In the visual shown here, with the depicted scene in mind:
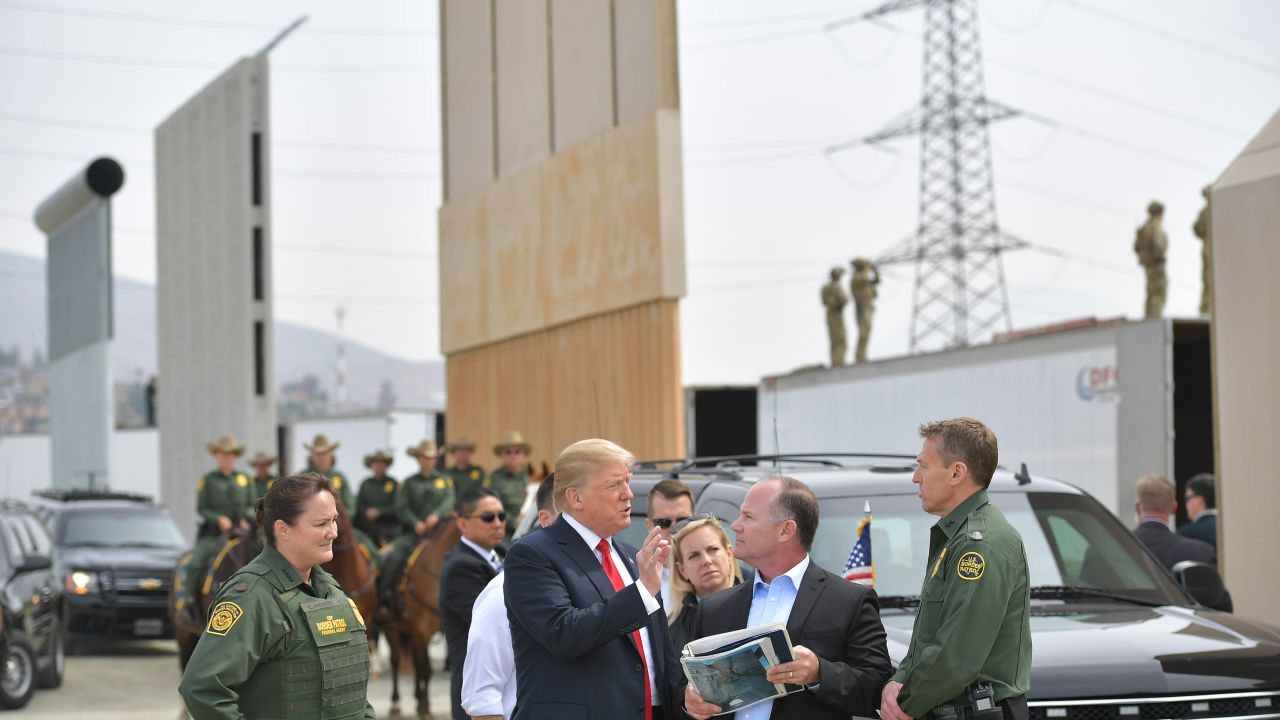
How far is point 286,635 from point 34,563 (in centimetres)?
1091

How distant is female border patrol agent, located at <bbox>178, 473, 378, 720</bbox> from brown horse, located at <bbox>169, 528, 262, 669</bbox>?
780 centimetres

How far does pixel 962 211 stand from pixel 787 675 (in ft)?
138

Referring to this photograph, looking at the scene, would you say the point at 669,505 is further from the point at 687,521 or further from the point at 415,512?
the point at 415,512

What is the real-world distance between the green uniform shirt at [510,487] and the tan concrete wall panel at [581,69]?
14.2 feet

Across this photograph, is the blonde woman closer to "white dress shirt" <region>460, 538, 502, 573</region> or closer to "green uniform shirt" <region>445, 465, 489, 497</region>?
"white dress shirt" <region>460, 538, 502, 573</region>

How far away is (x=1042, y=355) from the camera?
54.5ft

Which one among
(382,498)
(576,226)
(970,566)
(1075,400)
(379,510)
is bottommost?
(379,510)

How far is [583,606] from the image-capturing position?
451cm

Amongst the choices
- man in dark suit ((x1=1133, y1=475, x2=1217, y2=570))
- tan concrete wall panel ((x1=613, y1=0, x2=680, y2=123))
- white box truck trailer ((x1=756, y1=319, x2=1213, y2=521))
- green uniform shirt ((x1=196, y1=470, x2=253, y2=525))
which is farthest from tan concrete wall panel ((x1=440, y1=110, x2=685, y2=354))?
man in dark suit ((x1=1133, y1=475, x2=1217, y2=570))

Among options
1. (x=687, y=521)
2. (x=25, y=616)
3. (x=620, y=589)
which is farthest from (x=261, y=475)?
(x=620, y=589)

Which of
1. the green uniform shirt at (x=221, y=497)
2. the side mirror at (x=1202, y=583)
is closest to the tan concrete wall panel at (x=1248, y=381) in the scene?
the side mirror at (x=1202, y=583)

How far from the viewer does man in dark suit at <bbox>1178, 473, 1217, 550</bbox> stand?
10.4 m

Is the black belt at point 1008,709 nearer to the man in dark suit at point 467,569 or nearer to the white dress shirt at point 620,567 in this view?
the white dress shirt at point 620,567

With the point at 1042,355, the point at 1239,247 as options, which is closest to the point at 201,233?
the point at 1042,355
